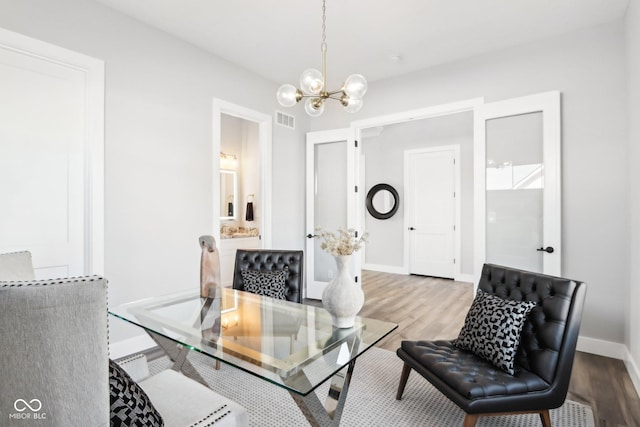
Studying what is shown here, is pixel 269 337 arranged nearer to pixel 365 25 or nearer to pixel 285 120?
pixel 365 25

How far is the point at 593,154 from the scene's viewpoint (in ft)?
9.96

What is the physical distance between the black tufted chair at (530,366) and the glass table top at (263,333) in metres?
0.40

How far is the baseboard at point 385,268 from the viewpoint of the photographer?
22.5 ft

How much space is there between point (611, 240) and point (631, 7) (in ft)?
6.13

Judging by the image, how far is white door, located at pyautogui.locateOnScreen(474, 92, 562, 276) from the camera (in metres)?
3.17

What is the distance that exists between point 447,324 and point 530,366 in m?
1.97

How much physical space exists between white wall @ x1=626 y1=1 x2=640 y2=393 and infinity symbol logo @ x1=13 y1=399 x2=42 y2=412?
10.7ft

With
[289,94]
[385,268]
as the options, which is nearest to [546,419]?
[289,94]

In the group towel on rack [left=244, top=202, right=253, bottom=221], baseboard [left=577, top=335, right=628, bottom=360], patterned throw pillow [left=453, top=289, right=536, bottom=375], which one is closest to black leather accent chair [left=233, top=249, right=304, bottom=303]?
patterned throw pillow [left=453, top=289, right=536, bottom=375]

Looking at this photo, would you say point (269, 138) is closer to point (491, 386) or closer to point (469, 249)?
point (491, 386)

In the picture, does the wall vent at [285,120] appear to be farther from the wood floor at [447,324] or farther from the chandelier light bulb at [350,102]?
the wood floor at [447,324]

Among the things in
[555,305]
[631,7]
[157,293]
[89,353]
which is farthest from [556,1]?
[157,293]

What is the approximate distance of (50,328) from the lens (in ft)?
2.60

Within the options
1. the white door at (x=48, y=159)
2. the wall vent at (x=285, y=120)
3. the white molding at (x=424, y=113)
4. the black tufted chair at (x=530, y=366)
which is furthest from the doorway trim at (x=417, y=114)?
the white door at (x=48, y=159)
